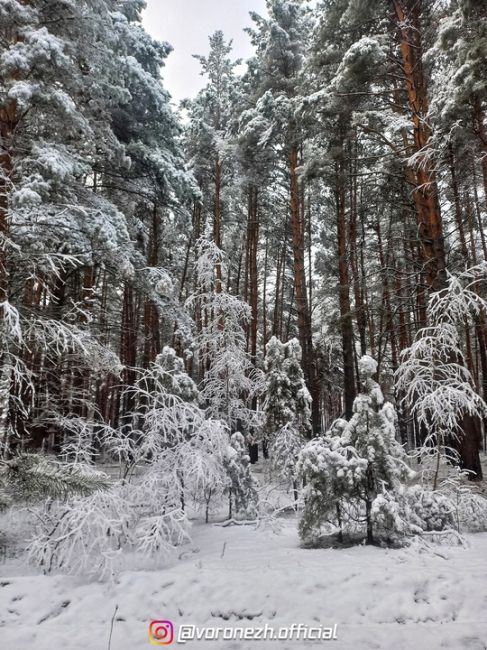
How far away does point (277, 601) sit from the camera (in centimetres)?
429

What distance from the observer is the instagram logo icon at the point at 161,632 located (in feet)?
12.5

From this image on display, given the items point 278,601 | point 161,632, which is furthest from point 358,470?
point 161,632

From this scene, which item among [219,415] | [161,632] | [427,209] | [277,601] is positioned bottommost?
[161,632]

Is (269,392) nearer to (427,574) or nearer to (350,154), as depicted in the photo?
(427,574)

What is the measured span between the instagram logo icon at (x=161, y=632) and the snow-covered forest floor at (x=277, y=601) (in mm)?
87

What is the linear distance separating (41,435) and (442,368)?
348 inches

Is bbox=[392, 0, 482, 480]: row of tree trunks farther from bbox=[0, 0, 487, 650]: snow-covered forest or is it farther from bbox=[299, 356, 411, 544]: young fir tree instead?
bbox=[299, 356, 411, 544]: young fir tree

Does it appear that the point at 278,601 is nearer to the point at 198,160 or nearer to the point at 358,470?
the point at 358,470

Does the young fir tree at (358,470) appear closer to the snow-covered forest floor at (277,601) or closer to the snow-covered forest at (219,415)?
the snow-covered forest at (219,415)

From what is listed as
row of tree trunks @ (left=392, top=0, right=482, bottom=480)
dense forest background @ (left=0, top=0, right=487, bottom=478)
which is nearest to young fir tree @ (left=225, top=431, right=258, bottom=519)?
dense forest background @ (left=0, top=0, right=487, bottom=478)

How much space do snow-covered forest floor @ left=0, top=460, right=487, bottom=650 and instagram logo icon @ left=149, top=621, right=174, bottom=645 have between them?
87 millimetres

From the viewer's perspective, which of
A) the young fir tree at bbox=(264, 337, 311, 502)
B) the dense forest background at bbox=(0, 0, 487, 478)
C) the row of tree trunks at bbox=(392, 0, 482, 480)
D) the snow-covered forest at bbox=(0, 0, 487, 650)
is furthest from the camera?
the young fir tree at bbox=(264, 337, 311, 502)

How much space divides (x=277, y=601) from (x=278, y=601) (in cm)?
1

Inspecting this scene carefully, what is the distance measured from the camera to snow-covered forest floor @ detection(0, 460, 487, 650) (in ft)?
12.2
